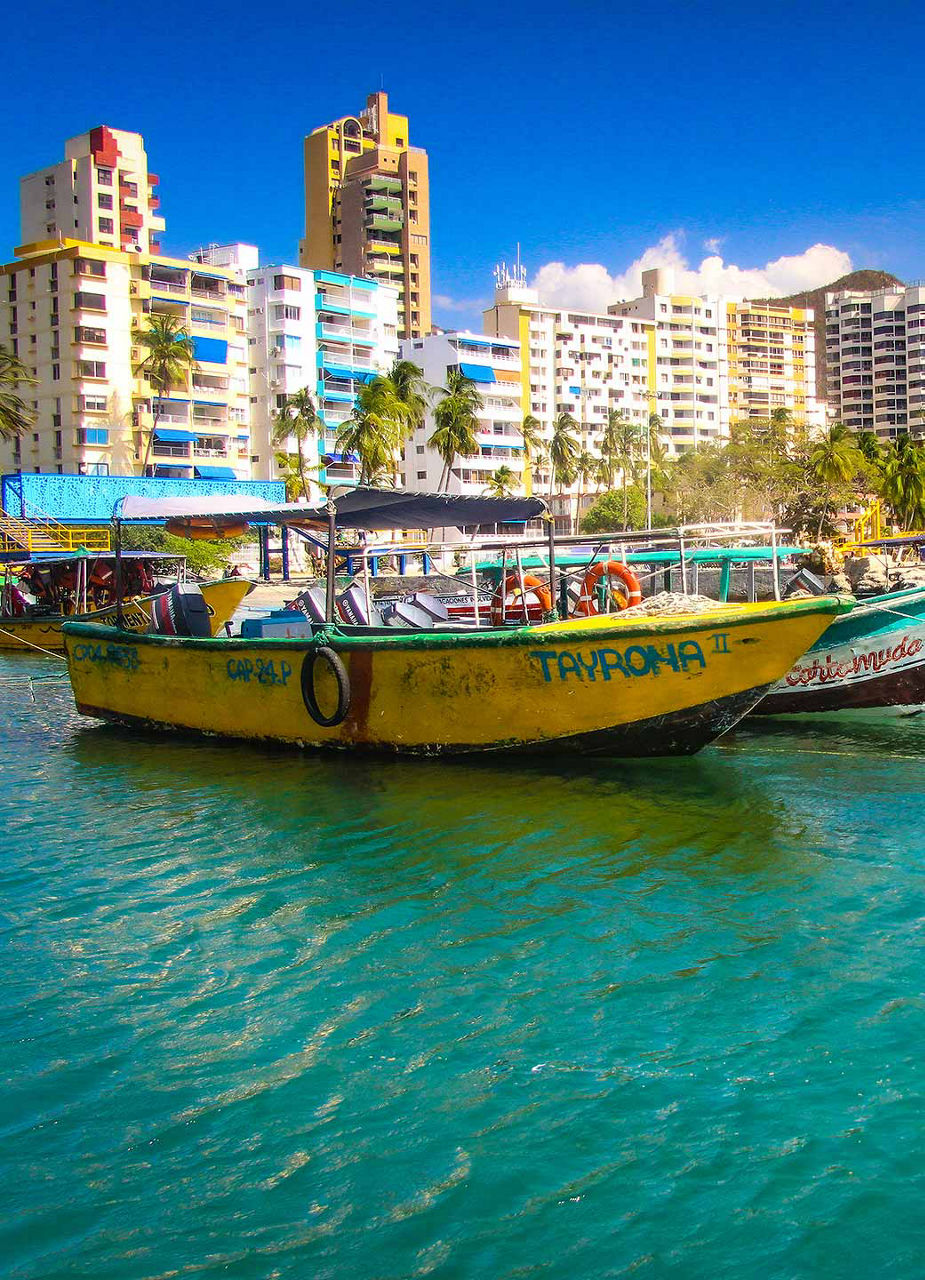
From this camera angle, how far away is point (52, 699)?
65.3 ft

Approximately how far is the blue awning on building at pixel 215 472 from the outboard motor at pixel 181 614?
51853 mm

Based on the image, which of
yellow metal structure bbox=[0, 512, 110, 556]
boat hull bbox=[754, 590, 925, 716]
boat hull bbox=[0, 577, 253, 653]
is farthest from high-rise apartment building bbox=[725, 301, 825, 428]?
boat hull bbox=[754, 590, 925, 716]

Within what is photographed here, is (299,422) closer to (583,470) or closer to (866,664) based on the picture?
(583,470)

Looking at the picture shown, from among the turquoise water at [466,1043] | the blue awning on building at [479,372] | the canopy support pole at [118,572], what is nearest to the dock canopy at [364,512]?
the canopy support pole at [118,572]

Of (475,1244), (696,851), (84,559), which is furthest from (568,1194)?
(84,559)

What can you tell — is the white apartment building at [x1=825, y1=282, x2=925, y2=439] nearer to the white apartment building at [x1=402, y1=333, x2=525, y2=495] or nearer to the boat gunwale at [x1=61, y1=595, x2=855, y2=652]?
the white apartment building at [x1=402, y1=333, x2=525, y2=495]

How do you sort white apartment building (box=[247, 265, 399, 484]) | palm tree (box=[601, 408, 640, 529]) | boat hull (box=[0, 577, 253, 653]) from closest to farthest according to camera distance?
boat hull (box=[0, 577, 253, 653])
white apartment building (box=[247, 265, 399, 484])
palm tree (box=[601, 408, 640, 529])

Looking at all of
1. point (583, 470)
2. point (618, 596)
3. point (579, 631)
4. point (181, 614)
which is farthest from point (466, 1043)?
point (583, 470)

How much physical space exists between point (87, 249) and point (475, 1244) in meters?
66.2

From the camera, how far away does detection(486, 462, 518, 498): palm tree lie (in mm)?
78562

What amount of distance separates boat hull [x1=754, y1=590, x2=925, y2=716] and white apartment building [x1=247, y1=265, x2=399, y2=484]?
2269 inches

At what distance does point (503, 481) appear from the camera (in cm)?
7906

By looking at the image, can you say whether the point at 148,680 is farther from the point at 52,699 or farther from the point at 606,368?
the point at 606,368

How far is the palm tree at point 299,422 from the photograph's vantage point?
219 feet
